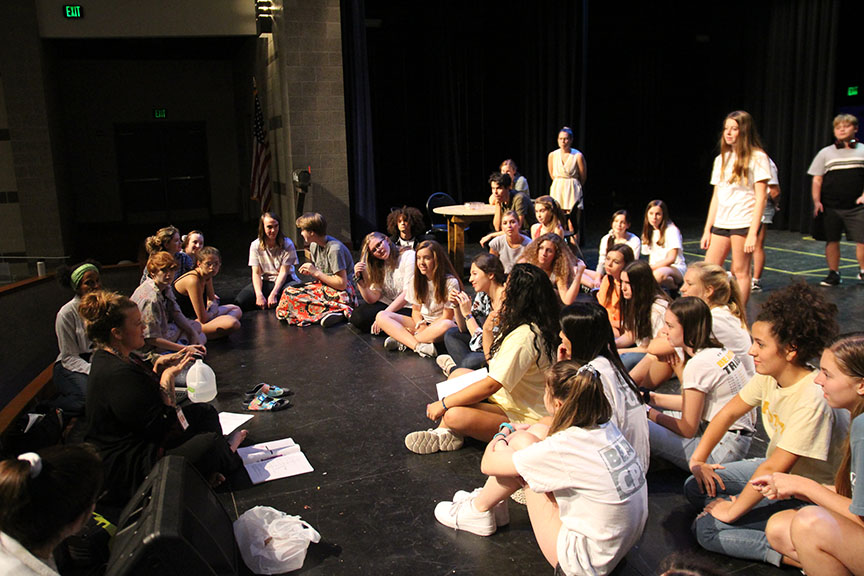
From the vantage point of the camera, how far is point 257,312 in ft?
Result: 22.0

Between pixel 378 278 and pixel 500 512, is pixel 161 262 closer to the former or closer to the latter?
pixel 378 278

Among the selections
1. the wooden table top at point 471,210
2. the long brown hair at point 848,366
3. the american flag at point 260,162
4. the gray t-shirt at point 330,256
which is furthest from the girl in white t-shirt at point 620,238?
the american flag at point 260,162

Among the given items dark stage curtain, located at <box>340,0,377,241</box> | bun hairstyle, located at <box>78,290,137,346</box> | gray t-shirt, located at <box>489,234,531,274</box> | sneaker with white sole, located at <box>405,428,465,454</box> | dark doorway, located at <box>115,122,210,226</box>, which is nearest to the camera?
bun hairstyle, located at <box>78,290,137,346</box>

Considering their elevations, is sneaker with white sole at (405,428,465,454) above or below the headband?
below

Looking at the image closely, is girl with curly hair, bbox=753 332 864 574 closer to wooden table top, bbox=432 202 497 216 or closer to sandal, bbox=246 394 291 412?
sandal, bbox=246 394 291 412

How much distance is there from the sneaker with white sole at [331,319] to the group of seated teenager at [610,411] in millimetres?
1556

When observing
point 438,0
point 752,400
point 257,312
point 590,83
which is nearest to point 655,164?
point 590,83

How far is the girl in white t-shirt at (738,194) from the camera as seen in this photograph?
17.7 feet

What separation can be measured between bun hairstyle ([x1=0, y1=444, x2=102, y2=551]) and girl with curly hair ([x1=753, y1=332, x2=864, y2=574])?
2.11m

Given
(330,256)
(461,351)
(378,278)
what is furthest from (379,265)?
(461,351)

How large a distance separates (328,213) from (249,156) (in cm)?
401

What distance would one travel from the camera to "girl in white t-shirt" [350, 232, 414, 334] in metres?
5.71

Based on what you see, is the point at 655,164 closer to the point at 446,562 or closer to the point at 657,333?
the point at 657,333

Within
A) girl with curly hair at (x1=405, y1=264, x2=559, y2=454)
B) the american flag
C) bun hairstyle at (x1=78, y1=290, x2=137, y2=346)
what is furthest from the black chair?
bun hairstyle at (x1=78, y1=290, x2=137, y2=346)
